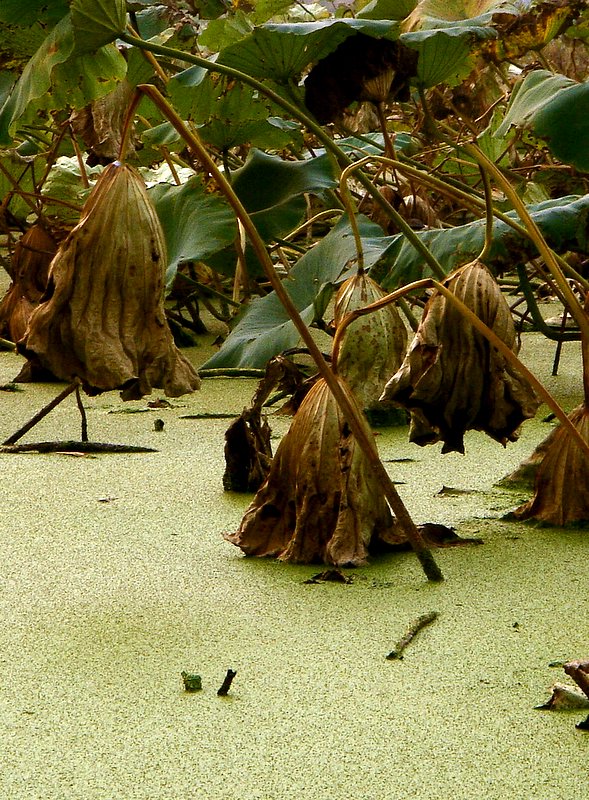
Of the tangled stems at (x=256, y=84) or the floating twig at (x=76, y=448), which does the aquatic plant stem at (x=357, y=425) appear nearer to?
the tangled stems at (x=256, y=84)

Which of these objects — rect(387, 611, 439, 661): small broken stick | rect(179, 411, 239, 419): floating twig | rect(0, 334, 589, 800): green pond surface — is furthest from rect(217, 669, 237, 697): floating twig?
rect(179, 411, 239, 419): floating twig

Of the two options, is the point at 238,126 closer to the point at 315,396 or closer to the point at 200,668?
the point at 315,396

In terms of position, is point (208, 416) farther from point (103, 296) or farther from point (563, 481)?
point (103, 296)

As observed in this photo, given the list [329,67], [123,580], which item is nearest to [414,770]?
[123,580]

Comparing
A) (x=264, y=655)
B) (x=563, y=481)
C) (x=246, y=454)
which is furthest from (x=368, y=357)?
(x=264, y=655)

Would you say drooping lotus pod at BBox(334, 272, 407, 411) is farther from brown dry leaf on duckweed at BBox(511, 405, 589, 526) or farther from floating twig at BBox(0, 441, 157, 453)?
floating twig at BBox(0, 441, 157, 453)

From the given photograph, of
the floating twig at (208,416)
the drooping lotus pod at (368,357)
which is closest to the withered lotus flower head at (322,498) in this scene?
the drooping lotus pod at (368,357)
